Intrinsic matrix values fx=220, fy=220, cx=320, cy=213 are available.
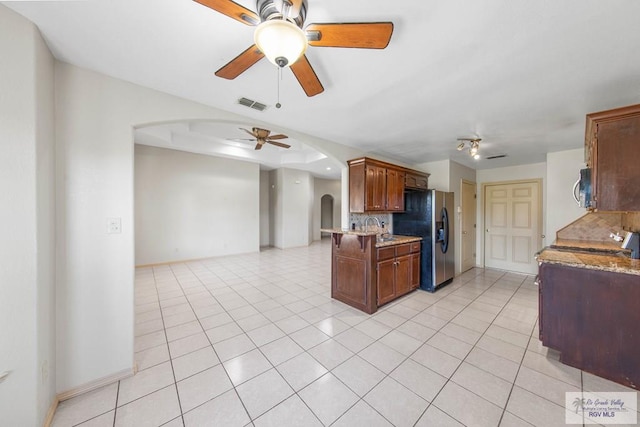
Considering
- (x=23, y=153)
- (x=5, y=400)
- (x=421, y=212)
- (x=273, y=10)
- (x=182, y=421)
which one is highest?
(x=273, y=10)

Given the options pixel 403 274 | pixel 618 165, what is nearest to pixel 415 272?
pixel 403 274

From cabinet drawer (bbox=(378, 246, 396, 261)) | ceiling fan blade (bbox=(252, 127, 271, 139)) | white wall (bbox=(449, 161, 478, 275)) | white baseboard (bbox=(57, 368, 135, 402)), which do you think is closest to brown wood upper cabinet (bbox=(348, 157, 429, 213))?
cabinet drawer (bbox=(378, 246, 396, 261))

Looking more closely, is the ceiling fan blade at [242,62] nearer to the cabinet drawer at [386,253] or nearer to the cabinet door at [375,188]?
the cabinet door at [375,188]

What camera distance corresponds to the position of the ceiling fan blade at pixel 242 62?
134 cm

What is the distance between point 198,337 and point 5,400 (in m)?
1.29

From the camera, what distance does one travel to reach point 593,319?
6.13ft

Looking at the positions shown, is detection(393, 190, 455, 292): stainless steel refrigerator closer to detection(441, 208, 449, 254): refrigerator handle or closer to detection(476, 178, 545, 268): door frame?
detection(441, 208, 449, 254): refrigerator handle

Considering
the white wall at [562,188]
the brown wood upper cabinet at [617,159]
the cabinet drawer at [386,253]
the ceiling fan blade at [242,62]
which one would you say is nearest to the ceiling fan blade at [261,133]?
the ceiling fan blade at [242,62]

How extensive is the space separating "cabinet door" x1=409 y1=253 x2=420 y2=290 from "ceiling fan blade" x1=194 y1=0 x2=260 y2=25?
360 centimetres

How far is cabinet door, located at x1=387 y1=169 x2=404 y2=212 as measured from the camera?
3873mm

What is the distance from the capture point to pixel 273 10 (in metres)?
1.19

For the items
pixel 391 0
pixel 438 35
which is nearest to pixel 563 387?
pixel 438 35

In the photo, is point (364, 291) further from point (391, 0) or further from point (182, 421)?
point (391, 0)

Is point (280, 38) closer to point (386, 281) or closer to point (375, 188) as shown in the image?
point (375, 188)
